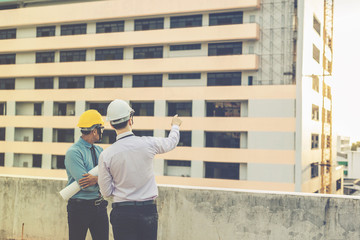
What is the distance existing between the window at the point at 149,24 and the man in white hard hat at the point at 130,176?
45.9 m

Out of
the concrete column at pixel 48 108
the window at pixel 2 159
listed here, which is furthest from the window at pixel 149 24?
the window at pixel 2 159

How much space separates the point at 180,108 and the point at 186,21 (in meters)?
10.1

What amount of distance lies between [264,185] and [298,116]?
820 cm

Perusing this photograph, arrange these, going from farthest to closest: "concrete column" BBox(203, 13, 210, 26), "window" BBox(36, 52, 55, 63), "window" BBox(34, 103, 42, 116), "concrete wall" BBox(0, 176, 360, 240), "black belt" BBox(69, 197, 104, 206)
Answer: "window" BBox(34, 103, 42, 116), "window" BBox(36, 52, 55, 63), "concrete column" BBox(203, 13, 210, 26), "concrete wall" BBox(0, 176, 360, 240), "black belt" BBox(69, 197, 104, 206)

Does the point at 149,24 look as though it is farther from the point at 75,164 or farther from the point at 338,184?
the point at 75,164

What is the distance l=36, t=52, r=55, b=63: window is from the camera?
5419 centimetres

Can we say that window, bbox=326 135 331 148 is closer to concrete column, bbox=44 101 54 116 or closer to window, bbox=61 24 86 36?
window, bbox=61 24 86 36

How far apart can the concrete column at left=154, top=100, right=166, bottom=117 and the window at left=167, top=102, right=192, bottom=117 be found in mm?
932

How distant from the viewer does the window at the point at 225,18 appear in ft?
148

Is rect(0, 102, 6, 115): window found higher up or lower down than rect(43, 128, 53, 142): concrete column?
higher up

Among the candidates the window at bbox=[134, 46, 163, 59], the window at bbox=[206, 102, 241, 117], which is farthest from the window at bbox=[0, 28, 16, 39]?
the window at bbox=[206, 102, 241, 117]

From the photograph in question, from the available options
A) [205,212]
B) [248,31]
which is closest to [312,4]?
[248,31]

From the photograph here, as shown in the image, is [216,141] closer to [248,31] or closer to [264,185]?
[264,185]

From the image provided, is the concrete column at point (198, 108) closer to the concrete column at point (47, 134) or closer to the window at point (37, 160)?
the concrete column at point (47, 134)
